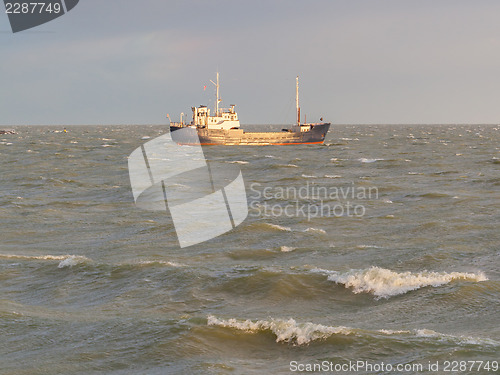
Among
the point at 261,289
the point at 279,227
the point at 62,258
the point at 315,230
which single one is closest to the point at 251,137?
the point at 279,227

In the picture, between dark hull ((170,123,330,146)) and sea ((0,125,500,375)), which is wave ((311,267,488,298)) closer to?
sea ((0,125,500,375))

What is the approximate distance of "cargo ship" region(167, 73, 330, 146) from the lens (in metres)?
87.2

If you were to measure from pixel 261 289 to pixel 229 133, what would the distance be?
74.4m

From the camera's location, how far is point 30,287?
49.3 feet

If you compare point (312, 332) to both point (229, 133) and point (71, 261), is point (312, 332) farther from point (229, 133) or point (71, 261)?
point (229, 133)

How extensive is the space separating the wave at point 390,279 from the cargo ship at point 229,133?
7336 centimetres

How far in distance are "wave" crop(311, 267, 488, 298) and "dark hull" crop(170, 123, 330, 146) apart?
240 ft

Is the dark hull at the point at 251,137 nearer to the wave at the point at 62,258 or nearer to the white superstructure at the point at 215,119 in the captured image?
the white superstructure at the point at 215,119

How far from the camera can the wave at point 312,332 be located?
10.0m

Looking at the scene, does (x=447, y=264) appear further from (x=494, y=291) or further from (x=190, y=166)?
(x=190, y=166)

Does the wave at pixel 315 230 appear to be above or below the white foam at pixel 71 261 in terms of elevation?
above

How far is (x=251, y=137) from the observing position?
88.8 m

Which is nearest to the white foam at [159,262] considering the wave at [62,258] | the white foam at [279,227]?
the wave at [62,258]

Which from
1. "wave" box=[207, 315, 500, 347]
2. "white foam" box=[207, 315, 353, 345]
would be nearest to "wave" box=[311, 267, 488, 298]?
"wave" box=[207, 315, 500, 347]
